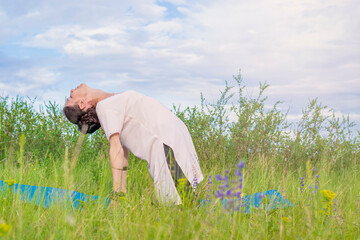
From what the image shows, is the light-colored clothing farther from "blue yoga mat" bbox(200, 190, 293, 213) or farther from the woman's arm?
"blue yoga mat" bbox(200, 190, 293, 213)

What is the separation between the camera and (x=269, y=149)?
6.20 m

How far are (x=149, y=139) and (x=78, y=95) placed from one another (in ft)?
3.46

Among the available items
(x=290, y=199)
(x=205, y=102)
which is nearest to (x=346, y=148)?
(x=205, y=102)

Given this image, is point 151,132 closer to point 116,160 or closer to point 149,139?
point 149,139

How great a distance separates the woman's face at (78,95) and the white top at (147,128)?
0.66 meters

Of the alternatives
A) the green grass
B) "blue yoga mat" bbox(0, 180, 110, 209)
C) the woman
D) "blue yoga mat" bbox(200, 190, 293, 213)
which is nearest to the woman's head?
the woman

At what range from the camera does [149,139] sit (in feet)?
10.7

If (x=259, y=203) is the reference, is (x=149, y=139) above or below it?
above

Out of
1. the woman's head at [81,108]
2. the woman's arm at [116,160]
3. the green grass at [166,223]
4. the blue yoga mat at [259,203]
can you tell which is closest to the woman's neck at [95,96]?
the woman's head at [81,108]

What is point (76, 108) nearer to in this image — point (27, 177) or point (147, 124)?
point (147, 124)

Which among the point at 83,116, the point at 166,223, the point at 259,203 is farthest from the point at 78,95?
the point at 259,203

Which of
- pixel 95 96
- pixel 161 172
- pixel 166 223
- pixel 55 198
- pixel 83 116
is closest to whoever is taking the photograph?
pixel 166 223

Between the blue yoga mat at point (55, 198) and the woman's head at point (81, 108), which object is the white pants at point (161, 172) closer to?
the blue yoga mat at point (55, 198)

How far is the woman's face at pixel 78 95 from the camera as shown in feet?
12.4
